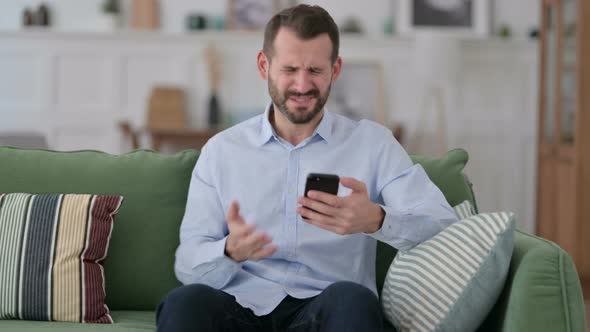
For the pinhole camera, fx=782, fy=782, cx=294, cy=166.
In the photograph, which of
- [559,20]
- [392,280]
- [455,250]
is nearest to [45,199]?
[392,280]

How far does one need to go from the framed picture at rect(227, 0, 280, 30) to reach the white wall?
0.31 ft

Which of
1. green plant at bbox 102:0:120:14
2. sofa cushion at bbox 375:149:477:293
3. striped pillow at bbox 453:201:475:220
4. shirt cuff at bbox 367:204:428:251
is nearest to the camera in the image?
shirt cuff at bbox 367:204:428:251

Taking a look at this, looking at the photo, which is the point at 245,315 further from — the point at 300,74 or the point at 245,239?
the point at 300,74

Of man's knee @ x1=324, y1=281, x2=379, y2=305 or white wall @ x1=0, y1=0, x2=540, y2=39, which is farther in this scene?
white wall @ x1=0, y1=0, x2=540, y2=39

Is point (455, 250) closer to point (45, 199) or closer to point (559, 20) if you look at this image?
point (45, 199)

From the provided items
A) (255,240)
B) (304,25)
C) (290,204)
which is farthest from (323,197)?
(304,25)

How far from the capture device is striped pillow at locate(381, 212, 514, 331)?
5.54 ft

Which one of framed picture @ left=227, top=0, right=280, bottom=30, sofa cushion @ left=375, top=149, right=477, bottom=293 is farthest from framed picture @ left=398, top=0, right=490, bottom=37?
sofa cushion @ left=375, top=149, right=477, bottom=293

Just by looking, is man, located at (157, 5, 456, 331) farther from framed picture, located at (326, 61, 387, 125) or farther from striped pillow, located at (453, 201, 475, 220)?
framed picture, located at (326, 61, 387, 125)

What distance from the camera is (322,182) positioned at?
164cm

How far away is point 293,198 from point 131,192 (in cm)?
48

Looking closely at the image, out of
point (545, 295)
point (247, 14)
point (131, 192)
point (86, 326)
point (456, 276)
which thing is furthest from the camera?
point (247, 14)

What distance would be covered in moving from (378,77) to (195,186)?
3915 mm

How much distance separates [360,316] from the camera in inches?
62.3
